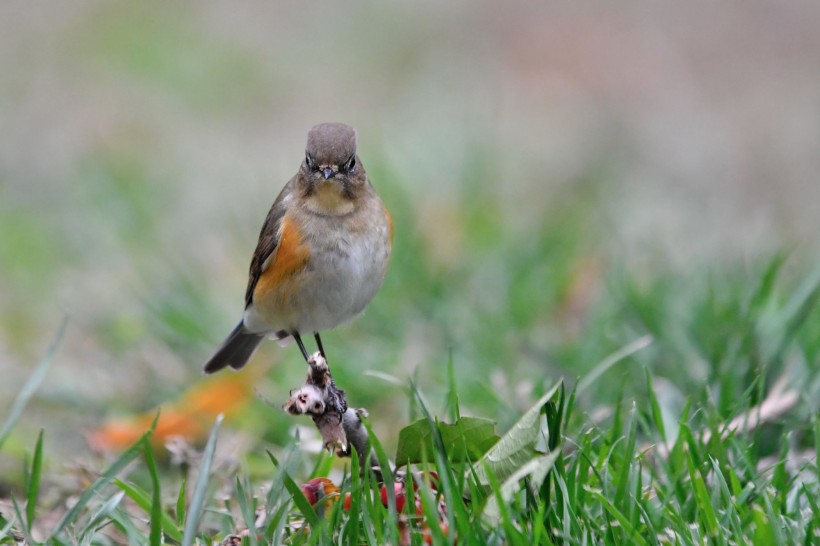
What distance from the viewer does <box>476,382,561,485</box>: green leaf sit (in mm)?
3158

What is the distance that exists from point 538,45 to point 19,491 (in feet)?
27.7

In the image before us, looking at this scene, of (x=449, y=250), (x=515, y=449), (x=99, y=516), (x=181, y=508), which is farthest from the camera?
(x=449, y=250)

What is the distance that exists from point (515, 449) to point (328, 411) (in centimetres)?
51

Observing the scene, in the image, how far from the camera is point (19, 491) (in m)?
4.67

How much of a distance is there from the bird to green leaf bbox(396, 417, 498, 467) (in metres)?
0.80

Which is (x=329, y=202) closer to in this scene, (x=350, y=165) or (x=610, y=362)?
(x=350, y=165)

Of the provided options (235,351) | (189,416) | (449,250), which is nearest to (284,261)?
(235,351)

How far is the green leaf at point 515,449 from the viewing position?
316 centimetres

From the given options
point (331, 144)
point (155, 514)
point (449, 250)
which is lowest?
point (155, 514)

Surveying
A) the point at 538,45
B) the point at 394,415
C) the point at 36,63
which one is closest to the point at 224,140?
the point at 36,63

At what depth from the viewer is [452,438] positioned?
3365 mm

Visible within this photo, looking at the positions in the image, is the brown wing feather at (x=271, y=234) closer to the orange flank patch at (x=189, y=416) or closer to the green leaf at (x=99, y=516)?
the orange flank patch at (x=189, y=416)

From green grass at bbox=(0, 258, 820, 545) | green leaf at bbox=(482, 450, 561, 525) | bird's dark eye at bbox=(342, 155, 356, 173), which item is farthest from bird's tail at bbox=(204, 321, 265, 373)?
green leaf at bbox=(482, 450, 561, 525)

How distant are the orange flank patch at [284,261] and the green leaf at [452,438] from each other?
97 cm
